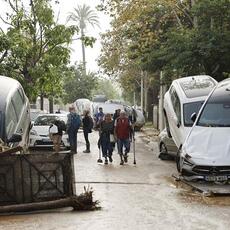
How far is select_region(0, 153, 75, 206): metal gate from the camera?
10078mm

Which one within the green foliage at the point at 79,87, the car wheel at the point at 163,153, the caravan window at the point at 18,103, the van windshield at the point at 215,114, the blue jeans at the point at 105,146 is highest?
the green foliage at the point at 79,87

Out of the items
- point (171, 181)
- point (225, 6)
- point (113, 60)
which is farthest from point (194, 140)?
point (113, 60)

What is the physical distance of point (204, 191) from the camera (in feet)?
40.5

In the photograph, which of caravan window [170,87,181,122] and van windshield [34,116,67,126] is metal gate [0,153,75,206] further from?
van windshield [34,116,67,126]

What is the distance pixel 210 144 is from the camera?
1348cm

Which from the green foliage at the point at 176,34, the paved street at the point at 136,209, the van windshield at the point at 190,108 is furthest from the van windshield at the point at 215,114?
the green foliage at the point at 176,34

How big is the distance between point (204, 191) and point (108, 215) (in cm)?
323

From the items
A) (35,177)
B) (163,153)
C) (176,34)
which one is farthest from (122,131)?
(35,177)

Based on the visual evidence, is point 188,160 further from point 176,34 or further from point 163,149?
point 176,34

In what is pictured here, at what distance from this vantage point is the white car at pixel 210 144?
12836mm

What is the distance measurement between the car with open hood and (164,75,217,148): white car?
183 inches

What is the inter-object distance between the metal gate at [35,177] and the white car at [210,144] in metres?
3.71

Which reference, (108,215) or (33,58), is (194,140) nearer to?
(108,215)

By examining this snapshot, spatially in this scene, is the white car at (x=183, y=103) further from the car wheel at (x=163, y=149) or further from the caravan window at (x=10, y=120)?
the caravan window at (x=10, y=120)
